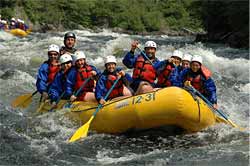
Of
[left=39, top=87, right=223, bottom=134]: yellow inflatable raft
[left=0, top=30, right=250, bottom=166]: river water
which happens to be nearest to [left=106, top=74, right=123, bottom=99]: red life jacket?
[left=39, top=87, right=223, bottom=134]: yellow inflatable raft

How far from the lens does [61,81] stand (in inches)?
309

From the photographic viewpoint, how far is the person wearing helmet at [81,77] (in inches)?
295

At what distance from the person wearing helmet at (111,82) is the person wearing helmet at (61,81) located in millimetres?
815

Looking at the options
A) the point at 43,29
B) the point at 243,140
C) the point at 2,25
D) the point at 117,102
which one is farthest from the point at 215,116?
the point at 43,29

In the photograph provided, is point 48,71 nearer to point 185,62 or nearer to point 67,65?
point 67,65

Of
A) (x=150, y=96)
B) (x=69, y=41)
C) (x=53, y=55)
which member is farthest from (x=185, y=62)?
(x=53, y=55)

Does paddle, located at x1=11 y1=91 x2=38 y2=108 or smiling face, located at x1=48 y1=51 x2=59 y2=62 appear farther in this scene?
paddle, located at x1=11 y1=91 x2=38 y2=108

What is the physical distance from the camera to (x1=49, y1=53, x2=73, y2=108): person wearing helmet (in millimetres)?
7715

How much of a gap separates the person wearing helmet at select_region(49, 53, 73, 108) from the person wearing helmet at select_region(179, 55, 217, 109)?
1890 mm

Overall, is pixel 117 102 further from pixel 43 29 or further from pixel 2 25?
pixel 43 29

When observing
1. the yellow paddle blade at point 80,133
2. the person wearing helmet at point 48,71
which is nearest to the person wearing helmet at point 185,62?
the yellow paddle blade at point 80,133

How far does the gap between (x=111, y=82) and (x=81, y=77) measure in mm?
641

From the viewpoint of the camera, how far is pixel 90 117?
6.84 meters

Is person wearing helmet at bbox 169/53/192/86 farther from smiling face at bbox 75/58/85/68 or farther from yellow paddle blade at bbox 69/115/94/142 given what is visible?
yellow paddle blade at bbox 69/115/94/142
